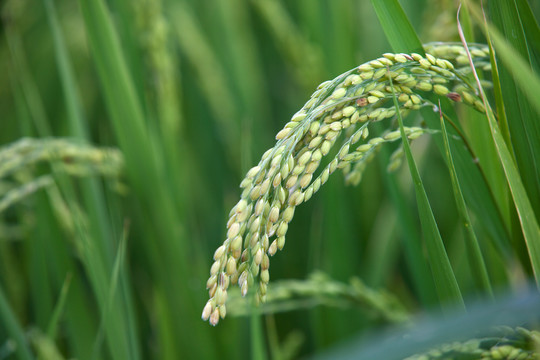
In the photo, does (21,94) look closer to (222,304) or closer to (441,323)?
(222,304)

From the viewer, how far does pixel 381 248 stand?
68.9 inches

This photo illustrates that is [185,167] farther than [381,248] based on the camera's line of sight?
Yes

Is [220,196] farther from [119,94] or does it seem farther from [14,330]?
[14,330]

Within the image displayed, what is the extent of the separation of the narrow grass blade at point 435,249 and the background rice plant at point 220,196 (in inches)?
0.7

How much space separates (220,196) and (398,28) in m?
1.48

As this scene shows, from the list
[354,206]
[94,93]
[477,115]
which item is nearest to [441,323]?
[477,115]

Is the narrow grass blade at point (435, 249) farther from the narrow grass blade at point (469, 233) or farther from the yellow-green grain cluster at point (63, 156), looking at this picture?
the yellow-green grain cluster at point (63, 156)

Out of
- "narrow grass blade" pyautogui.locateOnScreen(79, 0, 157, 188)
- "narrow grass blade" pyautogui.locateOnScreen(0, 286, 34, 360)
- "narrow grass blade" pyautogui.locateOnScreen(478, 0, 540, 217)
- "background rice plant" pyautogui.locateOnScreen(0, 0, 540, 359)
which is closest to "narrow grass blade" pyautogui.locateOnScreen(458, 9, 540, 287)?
"background rice plant" pyautogui.locateOnScreen(0, 0, 540, 359)

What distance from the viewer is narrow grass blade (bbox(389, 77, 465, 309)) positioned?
0.85 m

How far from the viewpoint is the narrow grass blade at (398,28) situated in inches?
37.9

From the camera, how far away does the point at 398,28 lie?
0.97m

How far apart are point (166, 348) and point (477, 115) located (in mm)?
1155

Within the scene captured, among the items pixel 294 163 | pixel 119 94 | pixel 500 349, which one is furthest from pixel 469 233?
pixel 119 94

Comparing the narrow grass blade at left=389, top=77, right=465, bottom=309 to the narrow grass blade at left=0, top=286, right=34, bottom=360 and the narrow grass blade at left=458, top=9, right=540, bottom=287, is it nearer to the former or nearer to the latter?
the narrow grass blade at left=458, top=9, right=540, bottom=287
